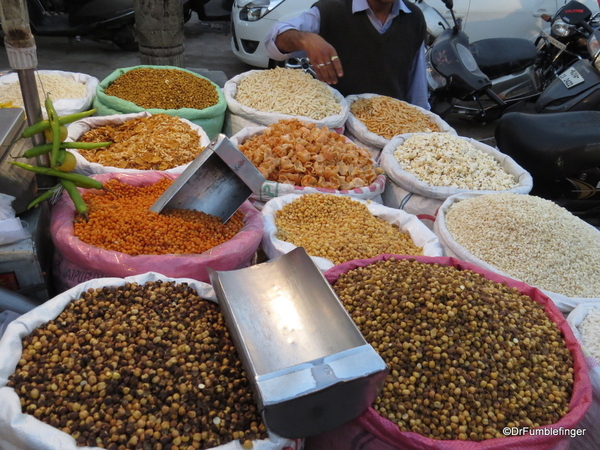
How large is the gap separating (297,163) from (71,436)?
154 cm

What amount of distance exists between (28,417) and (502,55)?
4898mm

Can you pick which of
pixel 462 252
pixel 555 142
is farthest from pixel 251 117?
pixel 555 142

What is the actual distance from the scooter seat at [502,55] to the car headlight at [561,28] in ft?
0.85

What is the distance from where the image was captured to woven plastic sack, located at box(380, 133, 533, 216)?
2.31 m

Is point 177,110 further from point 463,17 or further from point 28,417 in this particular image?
point 463,17

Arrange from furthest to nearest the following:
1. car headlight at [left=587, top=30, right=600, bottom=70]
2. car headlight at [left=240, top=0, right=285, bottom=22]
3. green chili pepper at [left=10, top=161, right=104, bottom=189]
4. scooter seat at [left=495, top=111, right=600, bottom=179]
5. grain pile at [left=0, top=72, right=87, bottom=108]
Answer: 1. car headlight at [left=240, top=0, right=285, bottom=22]
2. car headlight at [left=587, top=30, right=600, bottom=70]
3. scooter seat at [left=495, top=111, right=600, bottom=179]
4. grain pile at [left=0, top=72, right=87, bottom=108]
5. green chili pepper at [left=10, top=161, right=104, bottom=189]

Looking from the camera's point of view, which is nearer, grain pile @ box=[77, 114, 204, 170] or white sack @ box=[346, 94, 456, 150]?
grain pile @ box=[77, 114, 204, 170]

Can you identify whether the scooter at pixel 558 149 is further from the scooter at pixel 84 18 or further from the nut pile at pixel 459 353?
the scooter at pixel 84 18

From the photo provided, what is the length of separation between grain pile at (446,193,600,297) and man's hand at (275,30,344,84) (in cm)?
117

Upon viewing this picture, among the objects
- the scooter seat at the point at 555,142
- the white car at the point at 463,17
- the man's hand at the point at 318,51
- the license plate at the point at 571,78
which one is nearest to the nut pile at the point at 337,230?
the man's hand at the point at 318,51

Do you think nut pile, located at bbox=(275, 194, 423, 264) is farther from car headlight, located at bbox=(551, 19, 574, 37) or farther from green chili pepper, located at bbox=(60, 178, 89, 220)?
car headlight, located at bbox=(551, 19, 574, 37)

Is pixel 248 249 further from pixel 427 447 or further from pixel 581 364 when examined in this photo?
pixel 581 364

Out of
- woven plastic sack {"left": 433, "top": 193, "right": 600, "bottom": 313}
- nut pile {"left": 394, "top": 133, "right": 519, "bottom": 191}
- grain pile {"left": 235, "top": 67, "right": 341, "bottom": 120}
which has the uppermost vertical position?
grain pile {"left": 235, "top": 67, "right": 341, "bottom": 120}

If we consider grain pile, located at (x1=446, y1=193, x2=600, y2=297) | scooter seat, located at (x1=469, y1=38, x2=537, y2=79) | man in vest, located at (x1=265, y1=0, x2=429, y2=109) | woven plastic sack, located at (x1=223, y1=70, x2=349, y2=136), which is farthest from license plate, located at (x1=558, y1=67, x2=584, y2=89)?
grain pile, located at (x1=446, y1=193, x2=600, y2=297)
